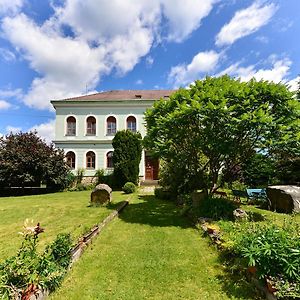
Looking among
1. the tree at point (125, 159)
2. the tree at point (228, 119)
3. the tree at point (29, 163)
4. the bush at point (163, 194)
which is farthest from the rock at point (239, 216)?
the tree at point (29, 163)

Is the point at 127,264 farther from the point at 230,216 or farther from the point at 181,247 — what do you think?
the point at 230,216

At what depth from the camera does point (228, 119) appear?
8.92m

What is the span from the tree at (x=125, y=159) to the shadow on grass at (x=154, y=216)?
841 cm

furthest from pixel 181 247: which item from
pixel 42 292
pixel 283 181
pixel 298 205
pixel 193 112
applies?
pixel 283 181

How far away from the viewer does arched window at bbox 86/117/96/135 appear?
2677 centimetres

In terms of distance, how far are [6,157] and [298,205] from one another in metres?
20.4

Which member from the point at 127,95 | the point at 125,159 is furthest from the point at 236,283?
the point at 127,95

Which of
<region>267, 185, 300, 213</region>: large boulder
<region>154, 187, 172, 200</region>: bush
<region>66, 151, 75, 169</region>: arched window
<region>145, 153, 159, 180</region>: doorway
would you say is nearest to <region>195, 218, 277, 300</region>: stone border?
<region>267, 185, 300, 213</region>: large boulder

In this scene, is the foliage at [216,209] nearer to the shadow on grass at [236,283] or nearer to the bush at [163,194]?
the shadow on grass at [236,283]

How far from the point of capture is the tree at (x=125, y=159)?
21.7 metres

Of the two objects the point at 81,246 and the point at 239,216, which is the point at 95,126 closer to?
the point at 239,216

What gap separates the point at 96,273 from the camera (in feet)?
16.5

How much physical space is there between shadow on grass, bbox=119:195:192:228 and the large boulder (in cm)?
456

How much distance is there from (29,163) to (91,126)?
805cm
